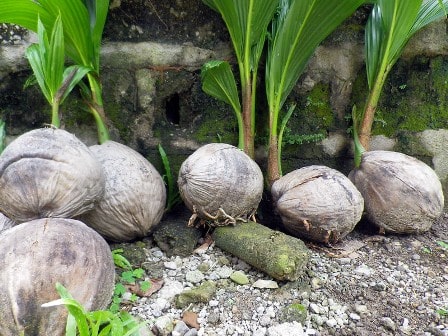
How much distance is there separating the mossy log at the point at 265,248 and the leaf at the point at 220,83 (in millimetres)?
598

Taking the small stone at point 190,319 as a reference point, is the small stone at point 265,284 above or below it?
above

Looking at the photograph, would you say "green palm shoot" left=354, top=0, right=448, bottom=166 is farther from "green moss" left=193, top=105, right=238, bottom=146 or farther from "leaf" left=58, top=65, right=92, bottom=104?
"leaf" left=58, top=65, right=92, bottom=104

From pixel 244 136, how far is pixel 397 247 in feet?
2.77

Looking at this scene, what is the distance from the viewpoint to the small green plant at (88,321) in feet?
3.32

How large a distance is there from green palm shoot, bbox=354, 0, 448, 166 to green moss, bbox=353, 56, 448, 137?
112 mm

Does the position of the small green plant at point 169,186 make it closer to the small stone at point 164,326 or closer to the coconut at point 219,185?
the coconut at point 219,185

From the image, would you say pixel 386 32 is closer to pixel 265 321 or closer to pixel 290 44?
pixel 290 44

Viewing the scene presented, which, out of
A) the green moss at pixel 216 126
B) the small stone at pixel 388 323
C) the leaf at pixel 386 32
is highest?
the leaf at pixel 386 32

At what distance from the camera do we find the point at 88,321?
1.14 metres

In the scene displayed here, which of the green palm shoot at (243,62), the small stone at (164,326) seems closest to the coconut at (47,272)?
the small stone at (164,326)

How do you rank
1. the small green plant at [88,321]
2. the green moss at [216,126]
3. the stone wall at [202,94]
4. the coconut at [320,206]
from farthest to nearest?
the green moss at [216,126]
the stone wall at [202,94]
the coconut at [320,206]
the small green plant at [88,321]

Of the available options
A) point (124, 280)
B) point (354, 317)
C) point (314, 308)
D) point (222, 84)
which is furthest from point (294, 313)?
point (222, 84)

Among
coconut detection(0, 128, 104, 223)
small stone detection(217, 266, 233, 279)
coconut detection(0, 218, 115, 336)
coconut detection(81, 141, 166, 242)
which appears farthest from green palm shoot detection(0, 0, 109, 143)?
small stone detection(217, 266, 233, 279)

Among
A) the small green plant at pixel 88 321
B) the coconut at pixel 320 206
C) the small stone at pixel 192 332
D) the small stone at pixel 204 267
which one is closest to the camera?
the small green plant at pixel 88 321
